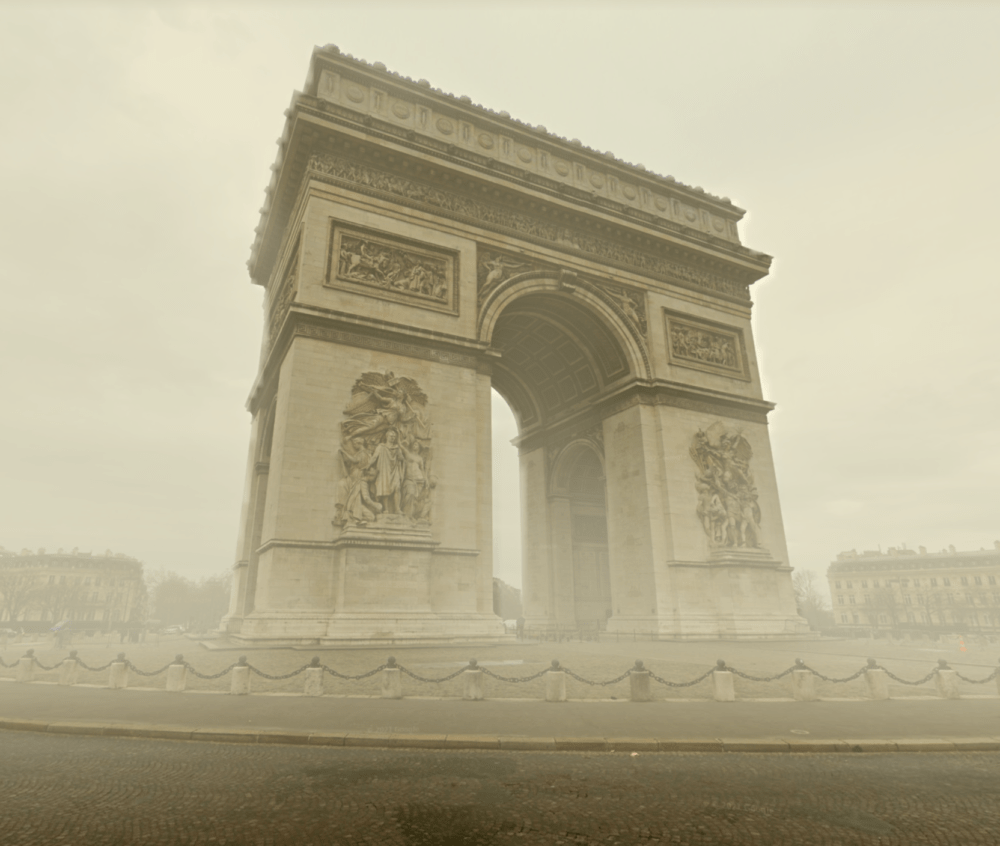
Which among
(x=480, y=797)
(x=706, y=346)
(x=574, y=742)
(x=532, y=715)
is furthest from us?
(x=706, y=346)

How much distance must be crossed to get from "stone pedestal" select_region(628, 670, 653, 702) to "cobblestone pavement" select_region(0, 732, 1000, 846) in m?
2.90

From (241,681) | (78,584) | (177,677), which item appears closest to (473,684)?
(241,681)

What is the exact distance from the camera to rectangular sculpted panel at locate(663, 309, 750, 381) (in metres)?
24.3

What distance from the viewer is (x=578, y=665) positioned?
13625mm

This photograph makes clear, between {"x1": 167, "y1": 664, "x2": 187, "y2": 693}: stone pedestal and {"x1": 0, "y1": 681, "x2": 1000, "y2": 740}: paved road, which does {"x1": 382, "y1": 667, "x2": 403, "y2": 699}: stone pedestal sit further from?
{"x1": 167, "y1": 664, "x2": 187, "y2": 693}: stone pedestal

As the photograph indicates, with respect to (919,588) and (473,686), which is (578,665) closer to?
(473,686)

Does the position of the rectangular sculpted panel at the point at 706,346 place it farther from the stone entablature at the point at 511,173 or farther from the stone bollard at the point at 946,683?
the stone bollard at the point at 946,683

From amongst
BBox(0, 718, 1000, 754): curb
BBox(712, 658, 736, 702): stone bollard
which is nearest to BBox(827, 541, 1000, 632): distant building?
BBox(712, 658, 736, 702): stone bollard

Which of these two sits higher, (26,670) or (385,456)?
(385,456)

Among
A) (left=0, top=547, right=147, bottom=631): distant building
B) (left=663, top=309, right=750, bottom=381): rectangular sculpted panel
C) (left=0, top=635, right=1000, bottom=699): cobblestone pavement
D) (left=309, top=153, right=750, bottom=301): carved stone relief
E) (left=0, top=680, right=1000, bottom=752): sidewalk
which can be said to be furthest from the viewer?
(left=0, top=547, right=147, bottom=631): distant building

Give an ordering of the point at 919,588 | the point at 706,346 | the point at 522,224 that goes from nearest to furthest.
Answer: the point at 522,224
the point at 706,346
the point at 919,588

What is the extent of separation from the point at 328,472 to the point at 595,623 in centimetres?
1501

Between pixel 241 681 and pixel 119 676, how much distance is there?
2.78m

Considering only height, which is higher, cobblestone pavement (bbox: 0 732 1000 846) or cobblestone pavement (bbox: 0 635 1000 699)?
cobblestone pavement (bbox: 0 635 1000 699)
